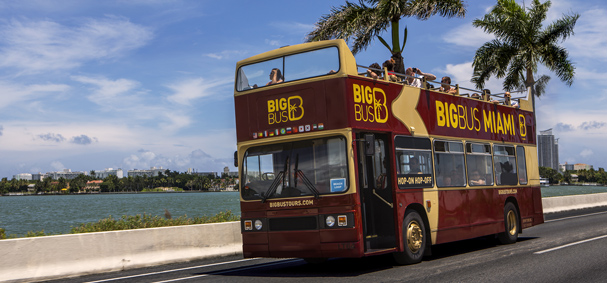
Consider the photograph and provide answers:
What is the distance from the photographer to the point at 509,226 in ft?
51.6

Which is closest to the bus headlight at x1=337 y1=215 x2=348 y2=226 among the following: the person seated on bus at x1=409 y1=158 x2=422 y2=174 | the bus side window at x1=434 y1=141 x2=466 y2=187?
the person seated on bus at x1=409 y1=158 x2=422 y2=174

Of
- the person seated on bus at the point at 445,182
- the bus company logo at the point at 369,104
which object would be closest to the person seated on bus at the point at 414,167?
the person seated on bus at the point at 445,182

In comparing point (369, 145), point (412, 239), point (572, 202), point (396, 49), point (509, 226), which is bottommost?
point (572, 202)

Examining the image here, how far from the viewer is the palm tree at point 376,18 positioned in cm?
2456

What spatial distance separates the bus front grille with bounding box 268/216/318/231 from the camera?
10.4m

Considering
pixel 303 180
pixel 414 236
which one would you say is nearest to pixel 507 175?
pixel 414 236

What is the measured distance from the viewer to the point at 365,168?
10.9 meters

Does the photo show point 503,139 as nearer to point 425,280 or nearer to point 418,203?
point 418,203

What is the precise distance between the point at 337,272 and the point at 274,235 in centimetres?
135

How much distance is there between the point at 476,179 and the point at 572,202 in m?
19.9

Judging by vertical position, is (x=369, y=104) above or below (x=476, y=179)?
above

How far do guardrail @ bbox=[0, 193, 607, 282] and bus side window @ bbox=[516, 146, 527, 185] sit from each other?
7.58m

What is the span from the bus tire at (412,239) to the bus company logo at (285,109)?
2.88 meters

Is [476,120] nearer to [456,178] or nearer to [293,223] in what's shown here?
[456,178]
